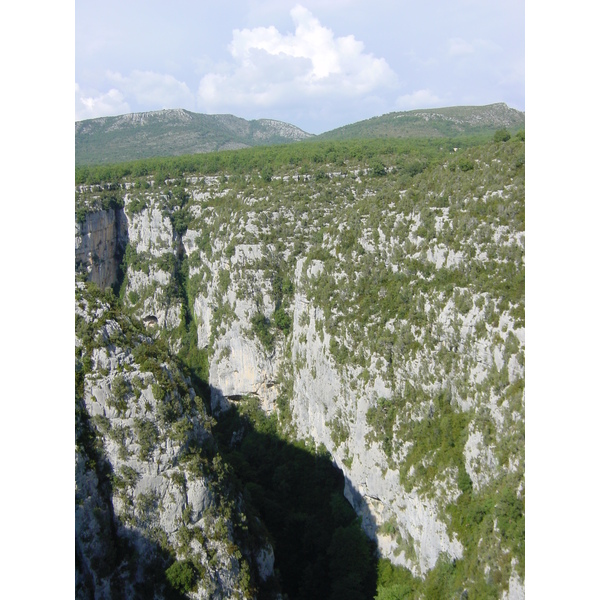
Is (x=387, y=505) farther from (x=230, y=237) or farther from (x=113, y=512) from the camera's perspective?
(x=230, y=237)

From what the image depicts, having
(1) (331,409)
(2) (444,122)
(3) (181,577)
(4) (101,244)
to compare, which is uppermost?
(2) (444,122)

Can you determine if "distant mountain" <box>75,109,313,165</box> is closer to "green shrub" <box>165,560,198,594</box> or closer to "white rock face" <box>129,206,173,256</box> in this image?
"white rock face" <box>129,206,173,256</box>

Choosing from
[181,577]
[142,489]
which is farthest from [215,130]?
[181,577]

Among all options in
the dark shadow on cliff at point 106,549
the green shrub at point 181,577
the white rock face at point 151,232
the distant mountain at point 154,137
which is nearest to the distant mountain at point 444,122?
the distant mountain at point 154,137

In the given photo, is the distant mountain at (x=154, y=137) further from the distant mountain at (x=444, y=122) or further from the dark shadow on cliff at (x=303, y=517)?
the dark shadow on cliff at (x=303, y=517)

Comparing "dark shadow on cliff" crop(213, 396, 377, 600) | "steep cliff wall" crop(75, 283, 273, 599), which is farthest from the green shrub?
"dark shadow on cliff" crop(213, 396, 377, 600)

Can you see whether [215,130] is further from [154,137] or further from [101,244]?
[101,244]
